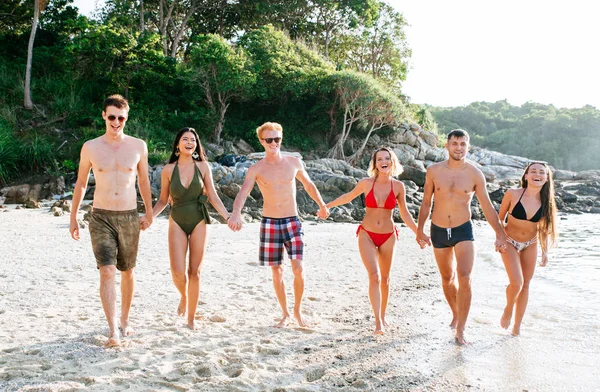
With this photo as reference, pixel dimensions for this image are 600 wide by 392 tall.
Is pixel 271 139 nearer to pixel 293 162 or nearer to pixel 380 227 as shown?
pixel 293 162

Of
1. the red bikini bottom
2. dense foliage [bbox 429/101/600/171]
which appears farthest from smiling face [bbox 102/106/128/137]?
dense foliage [bbox 429/101/600/171]

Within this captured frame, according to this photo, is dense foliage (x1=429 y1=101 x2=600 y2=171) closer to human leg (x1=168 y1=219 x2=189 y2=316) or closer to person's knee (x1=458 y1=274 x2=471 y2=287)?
person's knee (x1=458 y1=274 x2=471 y2=287)

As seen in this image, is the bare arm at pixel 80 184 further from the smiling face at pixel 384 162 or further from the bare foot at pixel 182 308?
the smiling face at pixel 384 162

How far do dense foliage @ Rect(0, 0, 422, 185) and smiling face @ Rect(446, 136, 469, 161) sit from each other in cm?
1627

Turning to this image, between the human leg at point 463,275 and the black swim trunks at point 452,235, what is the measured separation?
0.05 metres

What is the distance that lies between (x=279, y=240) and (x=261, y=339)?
939 millimetres

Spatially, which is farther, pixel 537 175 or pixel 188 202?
pixel 537 175

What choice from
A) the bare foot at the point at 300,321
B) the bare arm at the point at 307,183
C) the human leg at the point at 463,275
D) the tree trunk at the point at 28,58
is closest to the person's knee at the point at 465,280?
the human leg at the point at 463,275

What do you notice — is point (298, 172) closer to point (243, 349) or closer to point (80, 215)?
point (243, 349)

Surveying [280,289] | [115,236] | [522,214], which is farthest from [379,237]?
[115,236]

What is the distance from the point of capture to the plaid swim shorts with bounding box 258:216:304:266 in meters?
5.11

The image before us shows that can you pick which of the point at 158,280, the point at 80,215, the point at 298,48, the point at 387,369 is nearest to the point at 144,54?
the point at 298,48

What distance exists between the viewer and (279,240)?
5.13 meters

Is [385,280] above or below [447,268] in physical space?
below
